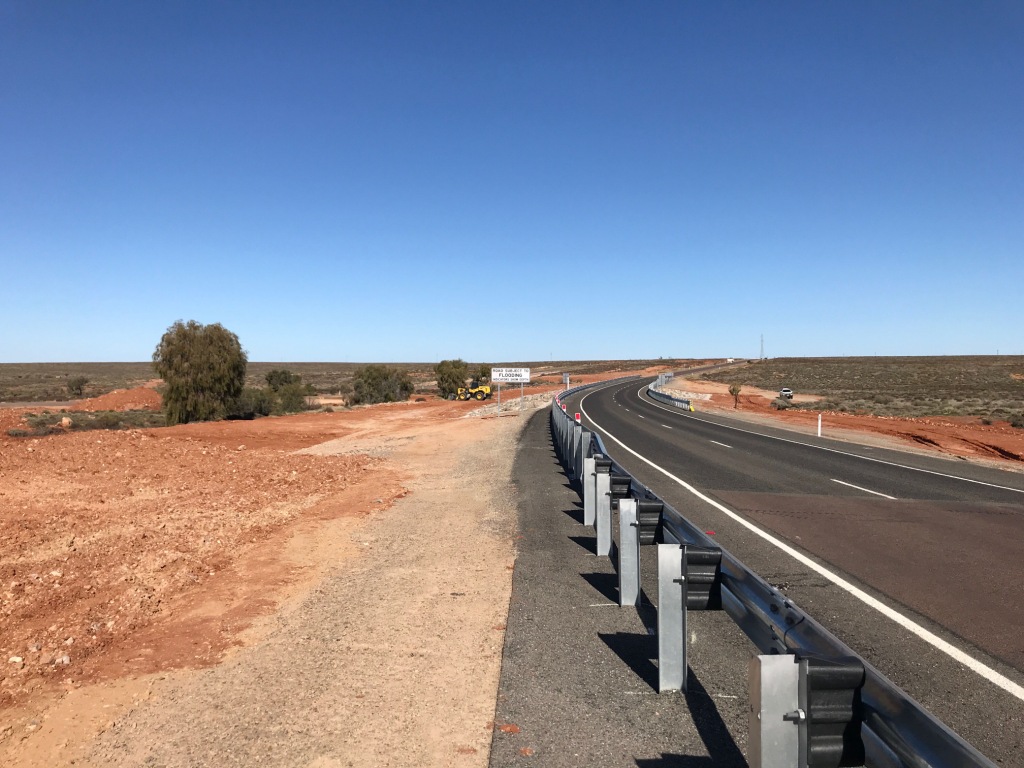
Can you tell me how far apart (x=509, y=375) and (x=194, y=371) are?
1819 cm

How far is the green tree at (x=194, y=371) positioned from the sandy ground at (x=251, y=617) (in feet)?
85.9

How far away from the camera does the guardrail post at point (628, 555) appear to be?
6.12 meters

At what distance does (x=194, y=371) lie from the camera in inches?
1583

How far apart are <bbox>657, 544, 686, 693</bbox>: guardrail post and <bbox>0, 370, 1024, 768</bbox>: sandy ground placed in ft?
3.81

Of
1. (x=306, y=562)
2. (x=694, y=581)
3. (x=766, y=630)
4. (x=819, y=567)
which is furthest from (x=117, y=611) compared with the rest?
(x=819, y=567)

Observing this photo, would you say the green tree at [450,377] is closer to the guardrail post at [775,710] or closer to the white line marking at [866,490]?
the white line marking at [866,490]

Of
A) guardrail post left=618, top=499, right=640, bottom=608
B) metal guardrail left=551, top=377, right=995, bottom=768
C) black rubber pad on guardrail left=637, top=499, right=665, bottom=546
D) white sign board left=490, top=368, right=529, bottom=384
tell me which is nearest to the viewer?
metal guardrail left=551, top=377, right=995, bottom=768

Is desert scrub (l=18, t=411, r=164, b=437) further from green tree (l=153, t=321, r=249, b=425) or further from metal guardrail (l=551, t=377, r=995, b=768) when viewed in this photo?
metal guardrail (l=551, t=377, r=995, b=768)

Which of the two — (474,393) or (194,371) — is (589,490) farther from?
(474,393)

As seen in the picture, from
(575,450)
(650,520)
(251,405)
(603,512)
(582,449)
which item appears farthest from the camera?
(251,405)

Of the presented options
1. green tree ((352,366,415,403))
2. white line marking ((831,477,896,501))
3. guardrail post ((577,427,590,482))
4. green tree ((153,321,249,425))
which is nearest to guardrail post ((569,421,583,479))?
guardrail post ((577,427,590,482))

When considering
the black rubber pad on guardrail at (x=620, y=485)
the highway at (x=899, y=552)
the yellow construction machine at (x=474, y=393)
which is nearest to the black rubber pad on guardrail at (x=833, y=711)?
the highway at (x=899, y=552)

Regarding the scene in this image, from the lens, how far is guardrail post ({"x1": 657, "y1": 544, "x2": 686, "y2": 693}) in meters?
4.59

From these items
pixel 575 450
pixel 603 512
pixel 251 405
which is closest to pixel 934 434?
pixel 575 450
